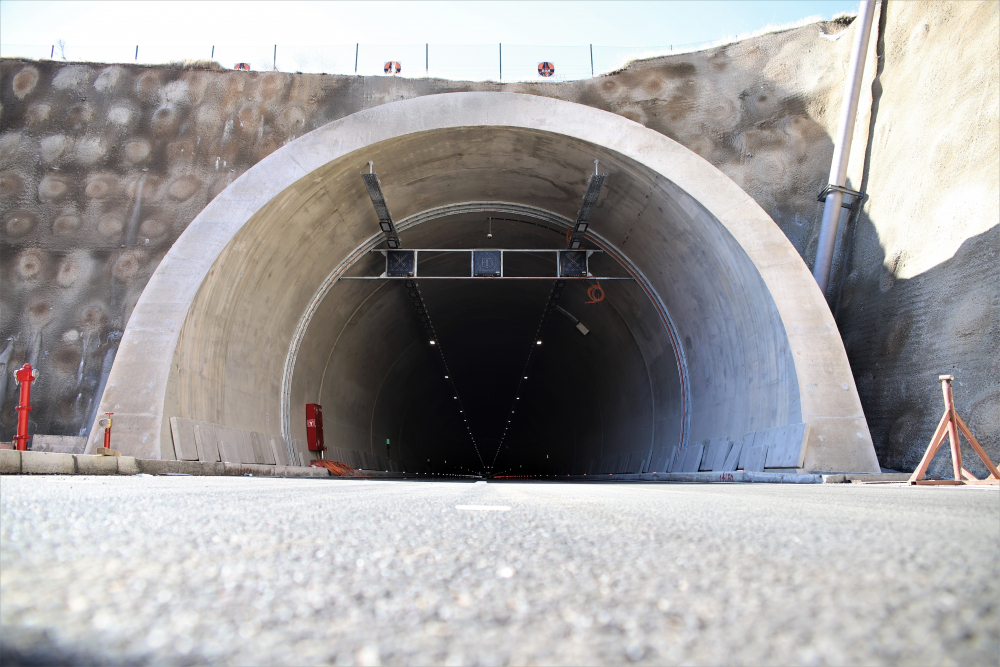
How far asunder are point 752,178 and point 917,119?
13.7ft

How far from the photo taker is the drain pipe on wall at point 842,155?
17.3 meters

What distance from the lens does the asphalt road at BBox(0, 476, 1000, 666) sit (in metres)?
0.92

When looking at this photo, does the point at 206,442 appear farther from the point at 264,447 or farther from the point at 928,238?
the point at 928,238

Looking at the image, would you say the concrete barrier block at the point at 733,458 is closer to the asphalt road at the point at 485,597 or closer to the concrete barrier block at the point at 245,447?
the concrete barrier block at the point at 245,447

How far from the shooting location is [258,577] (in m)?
1.36

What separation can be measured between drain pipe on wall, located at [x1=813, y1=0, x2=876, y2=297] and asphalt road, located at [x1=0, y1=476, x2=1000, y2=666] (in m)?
16.6

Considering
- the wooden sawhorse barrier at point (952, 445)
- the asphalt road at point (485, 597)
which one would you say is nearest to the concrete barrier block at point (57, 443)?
the wooden sawhorse barrier at point (952, 445)

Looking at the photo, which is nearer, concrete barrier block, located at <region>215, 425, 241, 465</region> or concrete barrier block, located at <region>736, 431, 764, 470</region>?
concrete barrier block, located at <region>736, 431, 764, 470</region>

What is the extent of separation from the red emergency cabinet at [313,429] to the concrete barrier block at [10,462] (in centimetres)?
1149

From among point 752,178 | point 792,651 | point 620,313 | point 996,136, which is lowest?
point 792,651

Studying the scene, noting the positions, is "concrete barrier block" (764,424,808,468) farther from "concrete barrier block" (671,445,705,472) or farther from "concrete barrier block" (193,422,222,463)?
"concrete barrier block" (193,422,222,463)

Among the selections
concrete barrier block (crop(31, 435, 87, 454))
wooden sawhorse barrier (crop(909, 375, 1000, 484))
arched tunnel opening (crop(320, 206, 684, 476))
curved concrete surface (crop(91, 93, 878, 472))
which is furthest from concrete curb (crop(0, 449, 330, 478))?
wooden sawhorse barrier (crop(909, 375, 1000, 484))

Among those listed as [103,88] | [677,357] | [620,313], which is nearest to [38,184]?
[103,88]

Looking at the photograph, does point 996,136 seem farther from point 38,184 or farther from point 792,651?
point 38,184
